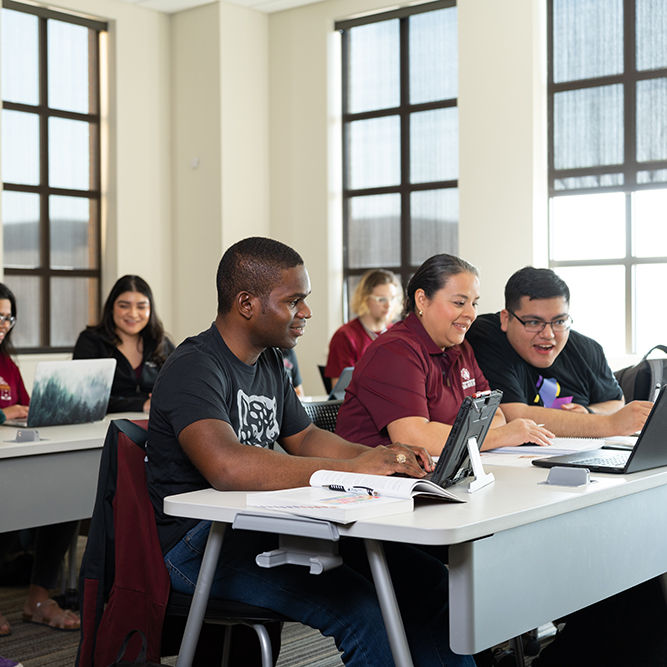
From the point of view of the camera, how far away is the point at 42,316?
6488 mm

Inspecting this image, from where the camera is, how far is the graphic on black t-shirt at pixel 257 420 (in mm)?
1954

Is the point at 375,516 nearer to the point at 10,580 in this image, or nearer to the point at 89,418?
the point at 89,418

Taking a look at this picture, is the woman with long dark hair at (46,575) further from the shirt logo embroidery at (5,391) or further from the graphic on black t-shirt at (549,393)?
the graphic on black t-shirt at (549,393)

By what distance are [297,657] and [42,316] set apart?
173 inches

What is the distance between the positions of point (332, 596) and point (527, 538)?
0.41m

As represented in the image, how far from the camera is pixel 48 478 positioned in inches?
107

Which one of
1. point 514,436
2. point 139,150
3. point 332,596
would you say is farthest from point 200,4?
point 332,596

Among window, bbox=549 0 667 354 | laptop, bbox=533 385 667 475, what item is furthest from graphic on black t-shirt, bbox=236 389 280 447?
window, bbox=549 0 667 354

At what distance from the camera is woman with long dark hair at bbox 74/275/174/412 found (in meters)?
3.94

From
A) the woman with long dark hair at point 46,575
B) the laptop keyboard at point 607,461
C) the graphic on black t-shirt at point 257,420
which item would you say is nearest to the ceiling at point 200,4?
the woman with long dark hair at point 46,575

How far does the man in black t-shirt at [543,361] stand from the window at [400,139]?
3.44m

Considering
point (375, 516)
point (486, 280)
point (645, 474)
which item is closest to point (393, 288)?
point (486, 280)

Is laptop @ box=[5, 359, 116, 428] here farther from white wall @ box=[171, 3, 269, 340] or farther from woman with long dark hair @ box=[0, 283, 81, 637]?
white wall @ box=[171, 3, 269, 340]

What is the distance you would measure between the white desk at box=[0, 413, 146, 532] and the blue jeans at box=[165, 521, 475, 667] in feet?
3.30
